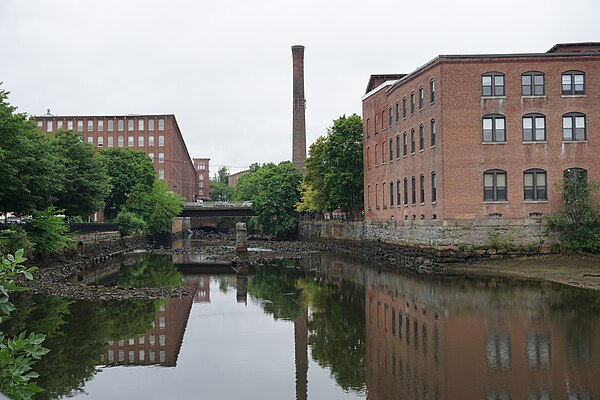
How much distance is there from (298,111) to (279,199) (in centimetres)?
1759

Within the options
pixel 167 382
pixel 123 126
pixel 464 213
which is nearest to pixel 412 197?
pixel 464 213

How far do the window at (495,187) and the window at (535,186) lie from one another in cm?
128

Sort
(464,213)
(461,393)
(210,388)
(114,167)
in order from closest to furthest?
(461,393), (210,388), (464,213), (114,167)

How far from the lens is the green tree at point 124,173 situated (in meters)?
75.8

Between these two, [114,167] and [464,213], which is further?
[114,167]

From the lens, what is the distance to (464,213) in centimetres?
3812

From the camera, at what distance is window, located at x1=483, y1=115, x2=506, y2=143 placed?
3856 centimetres

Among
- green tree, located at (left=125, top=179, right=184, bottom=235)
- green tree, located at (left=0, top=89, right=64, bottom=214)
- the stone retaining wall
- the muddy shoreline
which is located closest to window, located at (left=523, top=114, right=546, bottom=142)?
the stone retaining wall

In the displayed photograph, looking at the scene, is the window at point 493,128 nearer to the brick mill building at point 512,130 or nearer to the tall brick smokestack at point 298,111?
the brick mill building at point 512,130

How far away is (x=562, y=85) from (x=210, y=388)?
3267cm

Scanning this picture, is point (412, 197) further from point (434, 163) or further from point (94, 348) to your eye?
point (94, 348)

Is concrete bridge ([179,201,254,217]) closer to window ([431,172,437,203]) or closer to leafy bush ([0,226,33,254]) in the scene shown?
window ([431,172,437,203])

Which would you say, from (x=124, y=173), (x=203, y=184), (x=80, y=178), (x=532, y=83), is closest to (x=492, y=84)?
(x=532, y=83)

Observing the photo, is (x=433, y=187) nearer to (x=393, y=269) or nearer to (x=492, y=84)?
(x=393, y=269)
